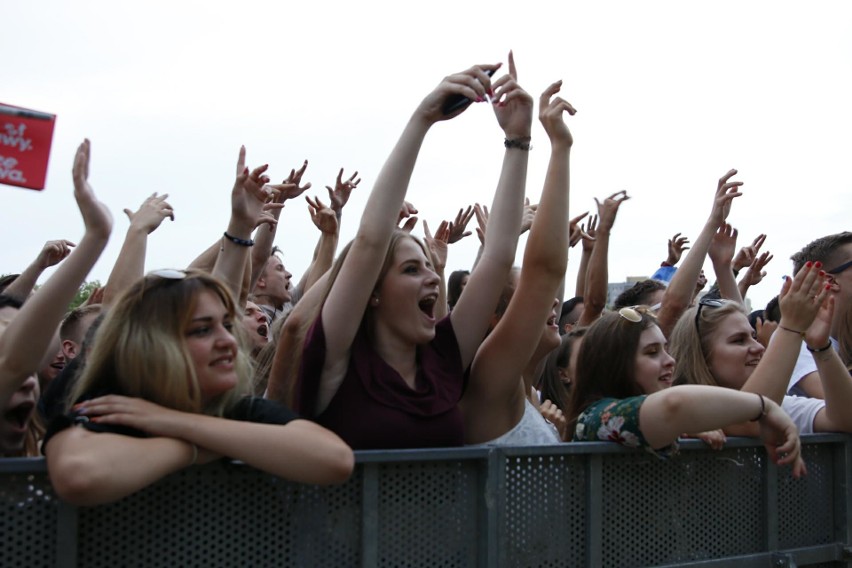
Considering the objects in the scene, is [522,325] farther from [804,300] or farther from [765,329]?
[765,329]

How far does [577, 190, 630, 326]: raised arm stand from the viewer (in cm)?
630

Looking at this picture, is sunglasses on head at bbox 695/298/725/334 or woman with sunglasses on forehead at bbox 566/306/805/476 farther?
sunglasses on head at bbox 695/298/725/334

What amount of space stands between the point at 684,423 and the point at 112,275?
2.86 m

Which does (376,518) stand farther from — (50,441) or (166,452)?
(50,441)

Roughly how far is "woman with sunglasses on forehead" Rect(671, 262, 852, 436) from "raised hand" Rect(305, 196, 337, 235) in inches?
87.7

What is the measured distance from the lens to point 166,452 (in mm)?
2434

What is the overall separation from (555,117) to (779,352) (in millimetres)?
1282

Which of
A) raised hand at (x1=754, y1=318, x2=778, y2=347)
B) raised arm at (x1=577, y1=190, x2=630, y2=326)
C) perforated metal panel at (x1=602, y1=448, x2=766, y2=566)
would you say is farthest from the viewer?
raised arm at (x1=577, y1=190, x2=630, y2=326)

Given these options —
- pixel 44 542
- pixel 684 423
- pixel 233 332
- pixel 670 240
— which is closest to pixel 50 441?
pixel 44 542

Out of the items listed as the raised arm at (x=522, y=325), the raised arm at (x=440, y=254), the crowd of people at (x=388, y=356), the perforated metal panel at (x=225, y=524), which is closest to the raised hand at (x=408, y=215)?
the raised arm at (x=440, y=254)

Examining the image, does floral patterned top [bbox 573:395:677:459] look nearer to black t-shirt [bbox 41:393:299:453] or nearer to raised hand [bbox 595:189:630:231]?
black t-shirt [bbox 41:393:299:453]

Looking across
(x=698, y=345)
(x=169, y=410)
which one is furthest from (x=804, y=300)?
(x=169, y=410)

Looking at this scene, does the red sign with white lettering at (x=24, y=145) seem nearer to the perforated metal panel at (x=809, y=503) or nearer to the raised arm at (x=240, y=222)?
the raised arm at (x=240, y=222)

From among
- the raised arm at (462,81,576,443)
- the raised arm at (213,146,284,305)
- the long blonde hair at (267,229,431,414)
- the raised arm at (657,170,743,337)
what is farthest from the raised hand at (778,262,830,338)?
the raised arm at (213,146,284,305)
